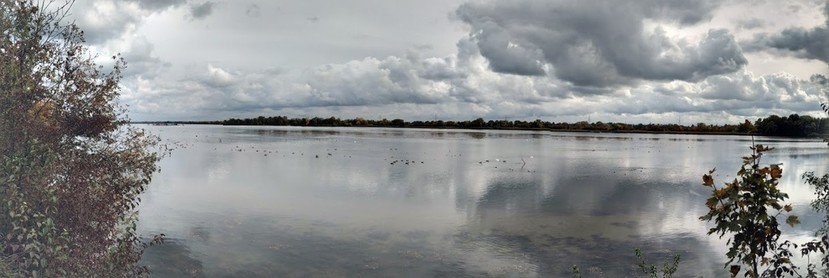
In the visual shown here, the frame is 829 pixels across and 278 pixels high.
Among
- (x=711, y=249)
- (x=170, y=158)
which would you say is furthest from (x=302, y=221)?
(x=170, y=158)

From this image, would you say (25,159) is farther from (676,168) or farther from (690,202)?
(676,168)

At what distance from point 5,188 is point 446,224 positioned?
19.3 meters

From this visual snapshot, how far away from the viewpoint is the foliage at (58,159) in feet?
35.8

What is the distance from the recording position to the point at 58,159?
1365cm

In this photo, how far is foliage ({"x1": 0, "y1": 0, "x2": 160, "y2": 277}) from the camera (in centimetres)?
1091

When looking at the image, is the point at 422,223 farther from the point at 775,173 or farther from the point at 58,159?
the point at 775,173

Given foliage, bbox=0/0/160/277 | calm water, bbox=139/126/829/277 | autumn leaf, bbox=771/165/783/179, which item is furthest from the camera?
calm water, bbox=139/126/829/277

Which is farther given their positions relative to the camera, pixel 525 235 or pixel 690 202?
pixel 690 202

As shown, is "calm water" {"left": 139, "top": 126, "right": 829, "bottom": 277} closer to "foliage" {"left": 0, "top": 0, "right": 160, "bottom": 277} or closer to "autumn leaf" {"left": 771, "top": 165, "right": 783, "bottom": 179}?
"foliage" {"left": 0, "top": 0, "right": 160, "bottom": 277}

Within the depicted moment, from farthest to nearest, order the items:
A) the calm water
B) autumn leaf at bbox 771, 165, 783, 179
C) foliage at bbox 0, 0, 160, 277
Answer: the calm water < foliage at bbox 0, 0, 160, 277 < autumn leaf at bbox 771, 165, 783, 179

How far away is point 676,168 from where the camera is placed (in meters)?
63.0

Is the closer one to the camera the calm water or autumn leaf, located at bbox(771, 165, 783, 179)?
autumn leaf, located at bbox(771, 165, 783, 179)

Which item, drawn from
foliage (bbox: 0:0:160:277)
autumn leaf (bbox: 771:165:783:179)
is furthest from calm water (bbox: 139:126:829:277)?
autumn leaf (bbox: 771:165:783:179)

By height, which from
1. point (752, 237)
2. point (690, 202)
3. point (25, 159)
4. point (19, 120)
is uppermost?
point (19, 120)
